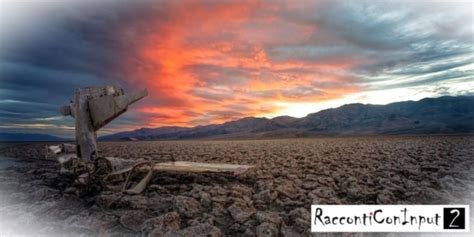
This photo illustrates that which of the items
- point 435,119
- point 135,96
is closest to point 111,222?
point 135,96

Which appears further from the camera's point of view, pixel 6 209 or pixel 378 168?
pixel 378 168

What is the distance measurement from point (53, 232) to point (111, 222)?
23.4 inches

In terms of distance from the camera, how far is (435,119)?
77.5m

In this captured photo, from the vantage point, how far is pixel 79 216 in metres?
3.84

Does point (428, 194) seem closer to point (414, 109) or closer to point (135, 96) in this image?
point (135, 96)

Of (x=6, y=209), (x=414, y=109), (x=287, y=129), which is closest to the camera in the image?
(x=6, y=209)

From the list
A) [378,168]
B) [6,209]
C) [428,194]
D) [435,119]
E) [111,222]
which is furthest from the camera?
[435,119]

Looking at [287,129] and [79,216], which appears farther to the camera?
[287,129]

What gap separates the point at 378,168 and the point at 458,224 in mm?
4570

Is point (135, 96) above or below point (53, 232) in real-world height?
above

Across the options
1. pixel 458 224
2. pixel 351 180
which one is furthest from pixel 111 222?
pixel 351 180

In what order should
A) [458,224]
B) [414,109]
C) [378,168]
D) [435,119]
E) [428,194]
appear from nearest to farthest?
[458,224]
[428,194]
[378,168]
[435,119]
[414,109]

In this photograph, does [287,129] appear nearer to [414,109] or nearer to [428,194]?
[414,109]

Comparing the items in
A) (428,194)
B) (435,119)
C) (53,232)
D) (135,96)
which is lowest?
(53,232)
